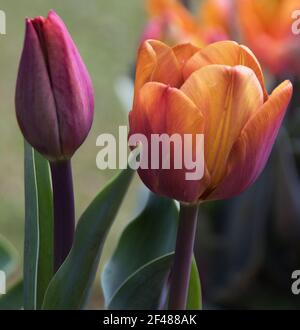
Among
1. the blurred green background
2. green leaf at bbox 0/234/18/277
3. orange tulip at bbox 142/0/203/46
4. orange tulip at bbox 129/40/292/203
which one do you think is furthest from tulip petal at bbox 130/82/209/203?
the blurred green background

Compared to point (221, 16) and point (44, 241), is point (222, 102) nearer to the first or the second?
point (44, 241)

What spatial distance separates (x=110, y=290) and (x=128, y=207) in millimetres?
1389

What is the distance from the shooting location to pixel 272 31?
0.97 meters

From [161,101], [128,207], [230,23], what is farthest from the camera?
[128,207]

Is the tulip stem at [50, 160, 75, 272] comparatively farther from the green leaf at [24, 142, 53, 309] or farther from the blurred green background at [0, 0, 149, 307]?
the blurred green background at [0, 0, 149, 307]

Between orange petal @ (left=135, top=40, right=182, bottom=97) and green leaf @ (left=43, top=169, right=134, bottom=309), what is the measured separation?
48 mm

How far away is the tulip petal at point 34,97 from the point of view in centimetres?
39

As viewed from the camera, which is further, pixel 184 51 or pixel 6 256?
pixel 6 256

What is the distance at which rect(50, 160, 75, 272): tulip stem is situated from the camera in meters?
0.42

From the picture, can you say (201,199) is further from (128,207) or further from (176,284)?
→ (128,207)

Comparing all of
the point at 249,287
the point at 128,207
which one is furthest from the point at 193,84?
the point at 128,207

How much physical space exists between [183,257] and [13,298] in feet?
0.46
